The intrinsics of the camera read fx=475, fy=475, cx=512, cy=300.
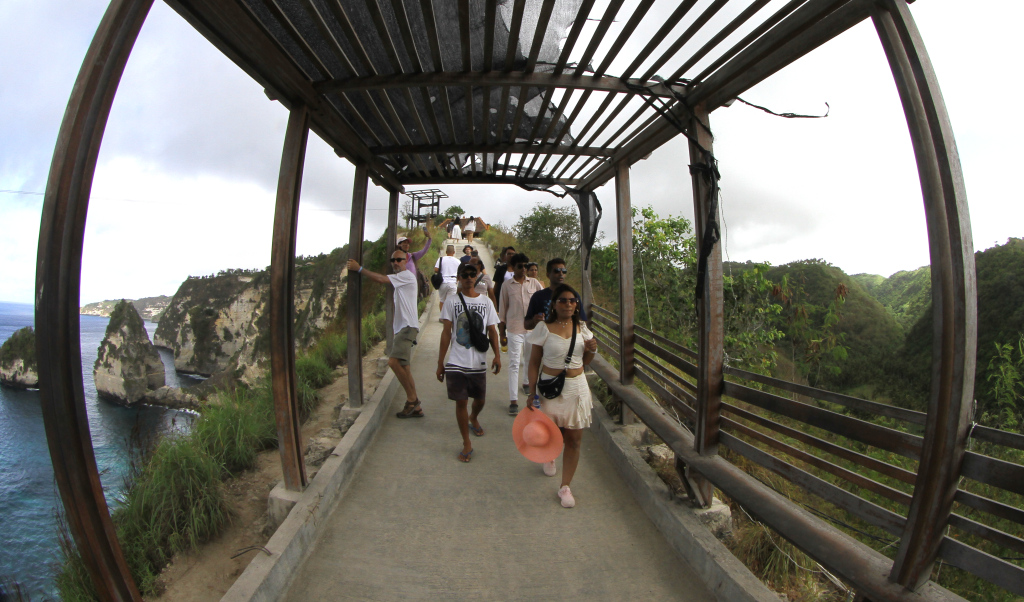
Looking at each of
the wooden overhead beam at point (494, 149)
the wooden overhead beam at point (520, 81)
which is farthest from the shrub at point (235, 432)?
the wooden overhead beam at point (520, 81)

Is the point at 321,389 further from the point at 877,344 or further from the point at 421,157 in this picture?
the point at 877,344

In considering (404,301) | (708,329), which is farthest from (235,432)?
(708,329)

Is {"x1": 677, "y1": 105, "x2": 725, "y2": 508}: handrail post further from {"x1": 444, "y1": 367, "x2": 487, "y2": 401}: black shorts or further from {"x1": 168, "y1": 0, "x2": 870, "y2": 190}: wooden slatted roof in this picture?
{"x1": 444, "y1": 367, "x2": 487, "y2": 401}: black shorts

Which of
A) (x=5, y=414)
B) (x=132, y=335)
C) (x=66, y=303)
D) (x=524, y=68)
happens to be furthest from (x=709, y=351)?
(x=132, y=335)

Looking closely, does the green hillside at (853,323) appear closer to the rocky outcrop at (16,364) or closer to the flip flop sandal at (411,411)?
the flip flop sandal at (411,411)

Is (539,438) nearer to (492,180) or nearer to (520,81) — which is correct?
(520,81)

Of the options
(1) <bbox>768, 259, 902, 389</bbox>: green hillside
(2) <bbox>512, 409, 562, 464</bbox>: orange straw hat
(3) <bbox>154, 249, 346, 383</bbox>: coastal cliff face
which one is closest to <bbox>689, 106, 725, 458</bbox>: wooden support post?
(2) <bbox>512, 409, 562, 464</bbox>: orange straw hat

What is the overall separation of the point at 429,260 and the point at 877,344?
783 inches

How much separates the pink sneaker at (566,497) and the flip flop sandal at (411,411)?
2194 millimetres

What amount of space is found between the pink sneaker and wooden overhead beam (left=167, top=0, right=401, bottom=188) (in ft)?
11.0

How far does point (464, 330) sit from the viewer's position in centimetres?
421

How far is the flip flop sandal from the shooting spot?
Answer: 5.23m

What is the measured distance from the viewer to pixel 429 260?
70.5 ft

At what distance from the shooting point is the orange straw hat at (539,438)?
3357 millimetres
